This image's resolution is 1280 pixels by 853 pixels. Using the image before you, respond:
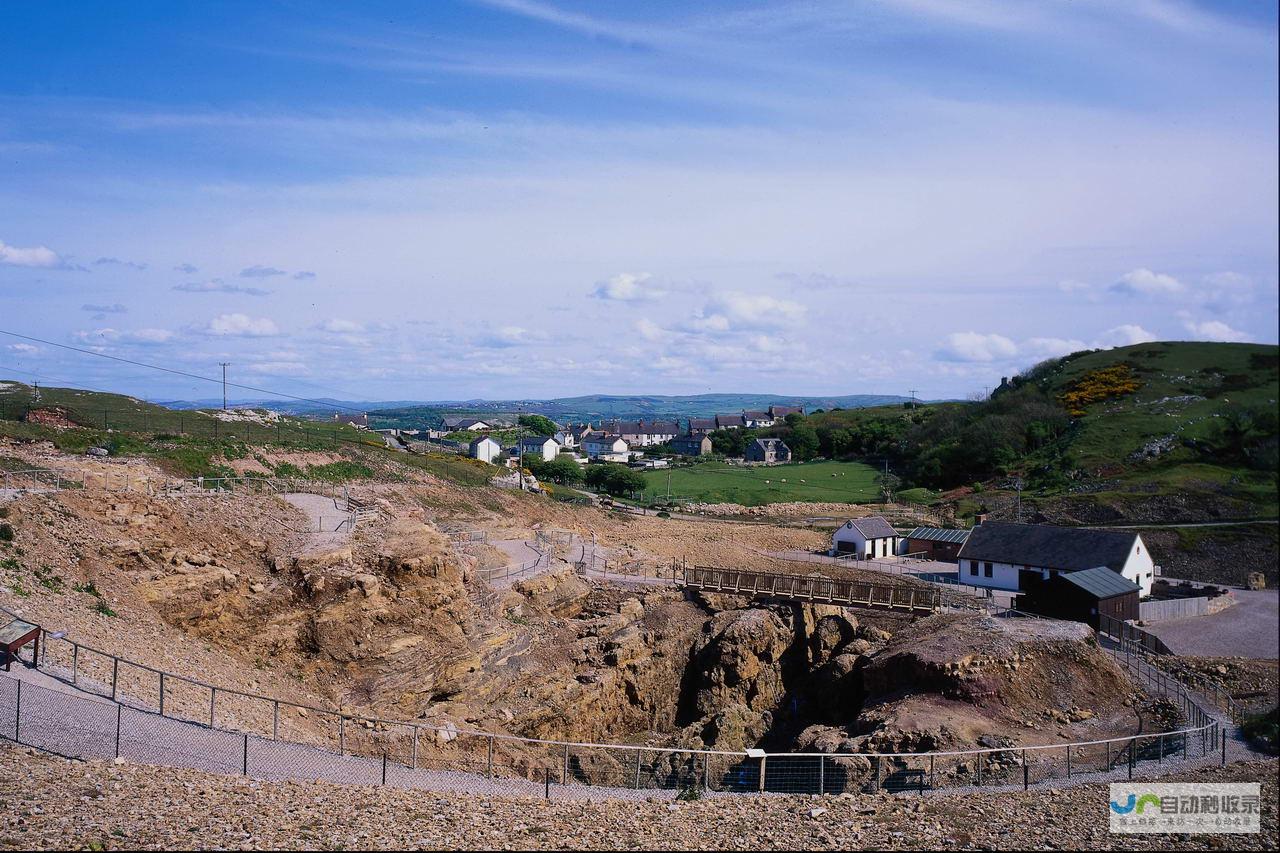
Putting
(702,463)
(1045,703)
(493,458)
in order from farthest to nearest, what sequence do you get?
(702,463), (493,458), (1045,703)

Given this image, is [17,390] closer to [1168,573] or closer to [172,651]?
[172,651]

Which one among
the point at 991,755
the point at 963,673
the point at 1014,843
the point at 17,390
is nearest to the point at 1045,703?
the point at 963,673

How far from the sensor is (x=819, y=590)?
32969 mm

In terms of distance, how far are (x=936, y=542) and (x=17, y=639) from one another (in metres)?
36.2

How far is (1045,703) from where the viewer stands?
21438mm

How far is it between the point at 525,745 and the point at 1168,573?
2059 cm

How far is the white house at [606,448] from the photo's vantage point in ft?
390

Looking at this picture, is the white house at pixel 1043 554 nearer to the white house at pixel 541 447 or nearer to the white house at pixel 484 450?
the white house at pixel 484 450

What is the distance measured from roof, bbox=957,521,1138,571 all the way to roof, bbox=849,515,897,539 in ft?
30.0

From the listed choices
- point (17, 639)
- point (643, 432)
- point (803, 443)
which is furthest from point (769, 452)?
point (17, 639)

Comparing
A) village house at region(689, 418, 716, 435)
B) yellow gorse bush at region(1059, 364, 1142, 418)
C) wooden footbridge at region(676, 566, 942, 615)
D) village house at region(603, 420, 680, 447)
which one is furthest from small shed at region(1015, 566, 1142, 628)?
village house at region(603, 420, 680, 447)

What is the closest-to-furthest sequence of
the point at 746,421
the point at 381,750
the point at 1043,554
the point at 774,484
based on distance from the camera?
the point at 381,750 < the point at 1043,554 < the point at 774,484 < the point at 746,421

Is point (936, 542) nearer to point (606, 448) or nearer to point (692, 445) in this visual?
point (692, 445)

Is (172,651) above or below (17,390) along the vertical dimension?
below
